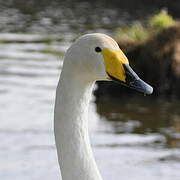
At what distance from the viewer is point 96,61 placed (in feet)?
13.3

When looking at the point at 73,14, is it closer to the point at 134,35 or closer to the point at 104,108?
the point at 134,35

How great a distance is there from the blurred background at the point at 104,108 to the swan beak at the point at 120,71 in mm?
6317

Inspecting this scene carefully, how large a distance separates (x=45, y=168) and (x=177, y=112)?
520cm

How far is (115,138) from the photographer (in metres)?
12.9

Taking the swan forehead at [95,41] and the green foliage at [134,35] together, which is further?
the green foliage at [134,35]

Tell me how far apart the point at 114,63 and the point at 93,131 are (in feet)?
30.8

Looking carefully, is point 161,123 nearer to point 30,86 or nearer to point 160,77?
point 160,77

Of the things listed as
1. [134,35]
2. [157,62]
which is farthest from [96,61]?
[134,35]

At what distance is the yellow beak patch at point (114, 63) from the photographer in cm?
403

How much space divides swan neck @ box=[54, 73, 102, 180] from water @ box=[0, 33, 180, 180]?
6202 millimetres

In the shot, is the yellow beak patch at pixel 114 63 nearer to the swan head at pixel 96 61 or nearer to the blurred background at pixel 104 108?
the swan head at pixel 96 61

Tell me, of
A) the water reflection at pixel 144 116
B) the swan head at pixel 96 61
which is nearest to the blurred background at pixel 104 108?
the water reflection at pixel 144 116

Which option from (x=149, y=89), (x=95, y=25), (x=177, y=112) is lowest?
(x=95, y=25)

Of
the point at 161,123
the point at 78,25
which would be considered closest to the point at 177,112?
the point at 161,123
